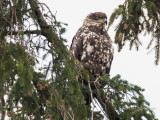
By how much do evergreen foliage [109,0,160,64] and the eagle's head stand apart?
1.09 meters

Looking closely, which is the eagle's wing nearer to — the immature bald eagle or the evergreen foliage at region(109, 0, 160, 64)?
the immature bald eagle

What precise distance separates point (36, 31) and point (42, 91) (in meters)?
0.61

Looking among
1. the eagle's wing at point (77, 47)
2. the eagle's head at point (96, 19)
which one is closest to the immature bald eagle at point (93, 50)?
the eagle's wing at point (77, 47)

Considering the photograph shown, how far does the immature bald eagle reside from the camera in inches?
231

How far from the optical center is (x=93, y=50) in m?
5.86

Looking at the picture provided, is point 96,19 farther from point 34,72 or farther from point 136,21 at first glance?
point 34,72

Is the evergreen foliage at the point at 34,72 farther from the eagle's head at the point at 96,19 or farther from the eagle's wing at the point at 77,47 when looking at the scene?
the eagle's head at the point at 96,19

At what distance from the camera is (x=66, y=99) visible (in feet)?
9.94

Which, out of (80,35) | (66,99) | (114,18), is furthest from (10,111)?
(80,35)

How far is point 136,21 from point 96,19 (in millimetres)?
1604

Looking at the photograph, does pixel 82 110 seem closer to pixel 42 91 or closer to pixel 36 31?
pixel 42 91

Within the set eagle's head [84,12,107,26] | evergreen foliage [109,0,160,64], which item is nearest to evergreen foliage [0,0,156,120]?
evergreen foliage [109,0,160,64]

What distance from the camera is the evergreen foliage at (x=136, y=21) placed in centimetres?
513

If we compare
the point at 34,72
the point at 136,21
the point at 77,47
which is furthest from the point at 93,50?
the point at 34,72
